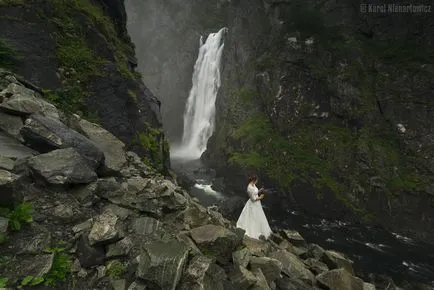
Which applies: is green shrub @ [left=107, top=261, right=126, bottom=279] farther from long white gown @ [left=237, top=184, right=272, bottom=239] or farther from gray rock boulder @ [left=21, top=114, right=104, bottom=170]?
Answer: long white gown @ [left=237, top=184, right=272, bottom=239]

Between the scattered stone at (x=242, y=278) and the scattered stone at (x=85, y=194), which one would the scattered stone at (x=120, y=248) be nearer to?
the scattered stone at (x=85, y=194)

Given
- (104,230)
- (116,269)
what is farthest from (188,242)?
(104,230)

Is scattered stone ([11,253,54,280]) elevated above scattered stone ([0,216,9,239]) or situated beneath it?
situated beneath

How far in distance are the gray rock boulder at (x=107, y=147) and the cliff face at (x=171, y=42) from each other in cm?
4838

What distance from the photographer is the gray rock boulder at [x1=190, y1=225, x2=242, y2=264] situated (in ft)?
20.4

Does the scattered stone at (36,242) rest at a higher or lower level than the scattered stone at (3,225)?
lower

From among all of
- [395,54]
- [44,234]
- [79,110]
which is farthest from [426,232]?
[44,234]

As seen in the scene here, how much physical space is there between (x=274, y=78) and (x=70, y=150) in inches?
1443

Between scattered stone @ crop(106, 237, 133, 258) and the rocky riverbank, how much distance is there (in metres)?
0.02

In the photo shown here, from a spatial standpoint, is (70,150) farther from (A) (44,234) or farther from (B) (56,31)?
(B) (56,31)

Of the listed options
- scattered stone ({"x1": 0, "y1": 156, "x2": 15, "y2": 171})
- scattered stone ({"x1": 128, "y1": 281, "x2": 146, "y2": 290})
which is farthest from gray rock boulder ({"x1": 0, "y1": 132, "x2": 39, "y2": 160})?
scattered stone ({"x1": 128, "y1": 281, "x2": 146, "y2": 290})

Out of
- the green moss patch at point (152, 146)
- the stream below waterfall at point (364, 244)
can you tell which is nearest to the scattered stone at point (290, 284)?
the green moss patch at point (152, 146)

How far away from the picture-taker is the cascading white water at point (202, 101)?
5312cm

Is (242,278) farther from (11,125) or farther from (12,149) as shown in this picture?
(11,125)
